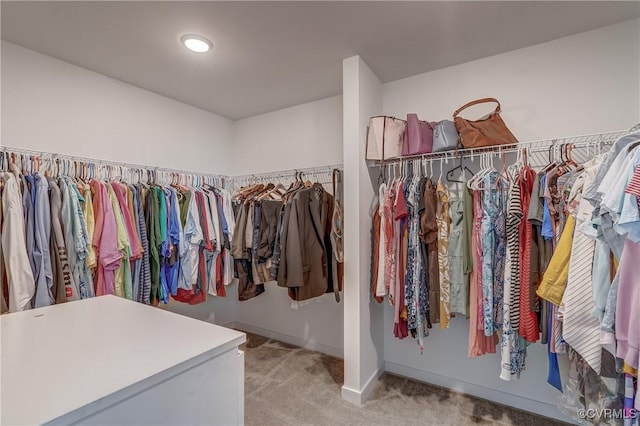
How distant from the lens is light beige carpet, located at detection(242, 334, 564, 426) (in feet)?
6.24

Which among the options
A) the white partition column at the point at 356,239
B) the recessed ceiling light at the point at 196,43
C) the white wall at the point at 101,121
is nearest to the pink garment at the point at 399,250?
the white partition column at the point at 356,239

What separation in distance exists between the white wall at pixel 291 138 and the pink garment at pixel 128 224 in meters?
1.41

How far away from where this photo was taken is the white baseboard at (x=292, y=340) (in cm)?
279

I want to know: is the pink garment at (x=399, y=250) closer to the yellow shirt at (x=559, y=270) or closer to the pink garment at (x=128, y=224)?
the yellow shirt at (x=559, y=270)

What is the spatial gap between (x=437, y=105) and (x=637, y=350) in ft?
6.05

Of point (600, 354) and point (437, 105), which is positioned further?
point (437, 105)

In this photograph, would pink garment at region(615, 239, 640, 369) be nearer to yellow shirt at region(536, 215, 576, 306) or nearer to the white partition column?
yellow shirt at region(536, 215, 576, 306)

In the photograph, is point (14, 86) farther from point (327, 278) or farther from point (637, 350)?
point (637, 350)

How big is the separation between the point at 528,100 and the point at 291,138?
200cm

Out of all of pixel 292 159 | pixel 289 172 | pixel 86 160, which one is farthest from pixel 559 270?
pixel 86 160

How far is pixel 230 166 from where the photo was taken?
3.52 meters

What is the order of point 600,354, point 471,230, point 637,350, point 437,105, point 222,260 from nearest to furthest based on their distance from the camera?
point 637,350
point 600,354
point 471,230
point 437,105
point 222,260

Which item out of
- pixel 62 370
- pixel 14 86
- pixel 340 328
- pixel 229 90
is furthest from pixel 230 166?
pixel 62 370

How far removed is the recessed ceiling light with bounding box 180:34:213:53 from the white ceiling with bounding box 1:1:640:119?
0.05 m
